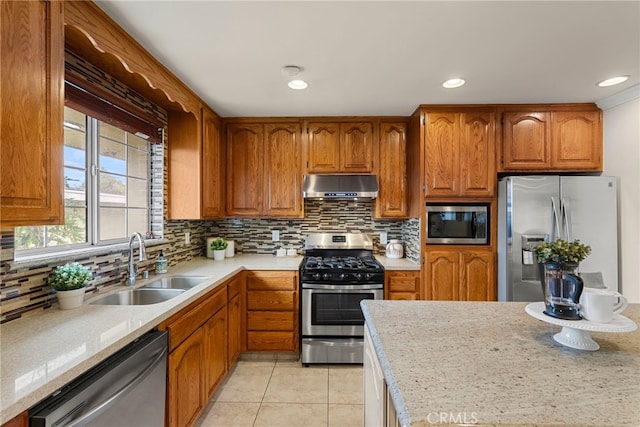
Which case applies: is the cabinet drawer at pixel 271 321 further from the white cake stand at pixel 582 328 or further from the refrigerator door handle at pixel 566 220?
the refrigerator door handle at pixel 566 220

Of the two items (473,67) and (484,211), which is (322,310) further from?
(473,67)

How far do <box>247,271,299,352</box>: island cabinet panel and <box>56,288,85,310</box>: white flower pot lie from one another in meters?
1.35

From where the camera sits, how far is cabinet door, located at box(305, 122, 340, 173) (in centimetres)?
306

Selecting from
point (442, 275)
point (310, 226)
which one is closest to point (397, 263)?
point (442, 275)

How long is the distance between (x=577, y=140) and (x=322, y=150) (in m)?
2.33

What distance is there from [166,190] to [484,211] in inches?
113

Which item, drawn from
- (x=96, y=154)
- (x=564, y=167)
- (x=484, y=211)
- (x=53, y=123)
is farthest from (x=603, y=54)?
(x=96, y=154)

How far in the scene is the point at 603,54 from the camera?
183 centimetres

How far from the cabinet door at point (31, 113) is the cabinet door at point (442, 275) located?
258 cm

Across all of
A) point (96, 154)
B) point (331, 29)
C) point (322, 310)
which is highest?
point (331, 29)

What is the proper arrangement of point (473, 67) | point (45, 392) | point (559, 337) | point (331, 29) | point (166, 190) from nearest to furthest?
point (45, 392) → point (559, 337) → point (331, 29) → point (473, 67) → point (166, 190)

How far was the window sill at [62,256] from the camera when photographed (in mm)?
1356

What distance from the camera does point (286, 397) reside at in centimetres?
Answer: 222

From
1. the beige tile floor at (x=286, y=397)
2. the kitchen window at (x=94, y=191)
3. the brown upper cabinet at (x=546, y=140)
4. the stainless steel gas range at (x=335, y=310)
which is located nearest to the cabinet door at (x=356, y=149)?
the stainless steel gas range at (x=335, y=310)
